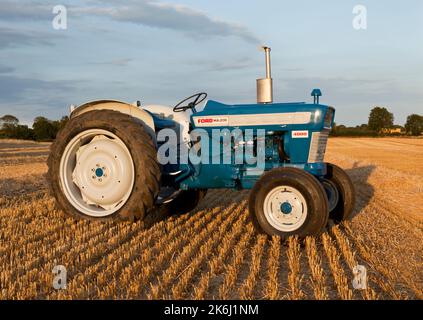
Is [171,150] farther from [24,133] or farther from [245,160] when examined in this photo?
[24,133]

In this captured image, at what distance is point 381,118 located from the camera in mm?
96625

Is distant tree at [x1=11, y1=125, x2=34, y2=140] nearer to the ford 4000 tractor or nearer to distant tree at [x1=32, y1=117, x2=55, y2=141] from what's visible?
distant tree at [x1=32, y1=117, x2=55, y2=141]

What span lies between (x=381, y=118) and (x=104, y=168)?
324 ft

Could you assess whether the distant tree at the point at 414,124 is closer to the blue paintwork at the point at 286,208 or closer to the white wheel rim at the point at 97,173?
the blue paintwork at the point at 286,208

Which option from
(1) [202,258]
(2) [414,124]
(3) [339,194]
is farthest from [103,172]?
(2) [414,124]

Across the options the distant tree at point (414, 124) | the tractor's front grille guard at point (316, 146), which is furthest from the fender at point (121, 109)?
the distant tree at point (414, 124)

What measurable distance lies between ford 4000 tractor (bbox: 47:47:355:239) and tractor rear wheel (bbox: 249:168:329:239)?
0.33m

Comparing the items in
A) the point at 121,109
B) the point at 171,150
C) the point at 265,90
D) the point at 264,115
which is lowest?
the point at 171,150

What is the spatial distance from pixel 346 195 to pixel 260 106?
66.7 inches

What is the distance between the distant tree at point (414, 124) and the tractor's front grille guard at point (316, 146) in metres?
82.9

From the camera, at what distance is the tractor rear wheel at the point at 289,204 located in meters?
4.80

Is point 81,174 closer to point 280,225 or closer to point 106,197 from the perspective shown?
point 106,197
